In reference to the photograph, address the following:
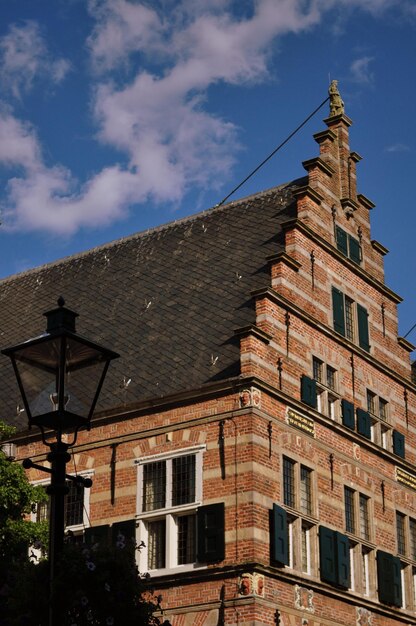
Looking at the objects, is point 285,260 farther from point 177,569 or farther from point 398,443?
point 177,569

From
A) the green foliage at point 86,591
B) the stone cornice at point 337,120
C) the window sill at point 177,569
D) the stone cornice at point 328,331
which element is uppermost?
the stone cornice at point 337,120

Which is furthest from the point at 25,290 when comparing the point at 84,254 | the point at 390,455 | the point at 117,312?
the point at 390,455

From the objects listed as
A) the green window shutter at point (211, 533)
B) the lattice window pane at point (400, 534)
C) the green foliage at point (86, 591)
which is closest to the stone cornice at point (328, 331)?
the lattice window pane at point (400, 534)

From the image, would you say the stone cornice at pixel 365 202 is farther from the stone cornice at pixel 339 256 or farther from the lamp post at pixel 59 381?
the lamp post at pixel 59 381

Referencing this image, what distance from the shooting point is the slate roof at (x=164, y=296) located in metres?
21.3

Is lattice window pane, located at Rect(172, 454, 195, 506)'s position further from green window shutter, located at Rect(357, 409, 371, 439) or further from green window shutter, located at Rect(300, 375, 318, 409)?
green window shutter, located at Rect(357, 409, 371, 439)

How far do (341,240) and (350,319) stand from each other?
1.88 m

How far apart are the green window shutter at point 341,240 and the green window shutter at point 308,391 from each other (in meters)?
4.22

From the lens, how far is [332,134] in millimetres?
25109

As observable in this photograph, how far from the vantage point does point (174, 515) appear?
19.4 m

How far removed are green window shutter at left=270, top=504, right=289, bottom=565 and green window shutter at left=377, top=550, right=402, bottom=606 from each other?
3.49 m

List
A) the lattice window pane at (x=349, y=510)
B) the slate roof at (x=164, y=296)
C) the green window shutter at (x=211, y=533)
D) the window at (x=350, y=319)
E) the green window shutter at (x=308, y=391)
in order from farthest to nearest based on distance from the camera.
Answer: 1. the window at (x=350, y=319)
2. the slate roof at (x=164, y=296)
3. the lattice window pane at (x=349, y=510)
4. the green window shutter at (x=308, y=391)
5. the green window shutter at (x=211, y=533)

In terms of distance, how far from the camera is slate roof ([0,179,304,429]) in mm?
21328

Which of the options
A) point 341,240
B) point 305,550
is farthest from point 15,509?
point 341,240
